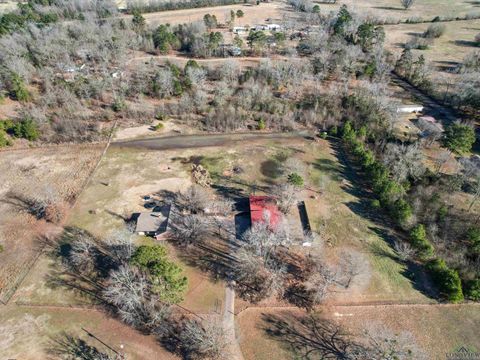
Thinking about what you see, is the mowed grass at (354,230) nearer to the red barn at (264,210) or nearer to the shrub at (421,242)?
the shrub at (421,242)

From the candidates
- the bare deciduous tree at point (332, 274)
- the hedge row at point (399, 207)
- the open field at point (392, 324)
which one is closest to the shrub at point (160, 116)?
the hedge row at point (399, 207)

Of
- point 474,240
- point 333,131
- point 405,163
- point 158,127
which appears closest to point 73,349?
point 158,127

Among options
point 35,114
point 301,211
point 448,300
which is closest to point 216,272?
point 301,211

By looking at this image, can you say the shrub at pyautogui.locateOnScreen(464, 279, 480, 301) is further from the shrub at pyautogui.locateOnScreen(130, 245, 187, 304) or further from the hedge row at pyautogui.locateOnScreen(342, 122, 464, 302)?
the shrub at pyautogui.locateOnScreen(130, 245, 187, 304)

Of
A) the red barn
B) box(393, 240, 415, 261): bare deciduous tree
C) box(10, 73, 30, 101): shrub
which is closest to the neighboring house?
the red barn

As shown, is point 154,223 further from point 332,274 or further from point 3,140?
point 3,140

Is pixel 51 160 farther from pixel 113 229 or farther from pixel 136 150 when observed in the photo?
pixel 113 229

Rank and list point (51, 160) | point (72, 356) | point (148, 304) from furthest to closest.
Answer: point (51, 160) < point (148, 304) < point (72, 356)

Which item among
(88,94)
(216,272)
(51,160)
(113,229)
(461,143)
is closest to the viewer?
(216,272)
